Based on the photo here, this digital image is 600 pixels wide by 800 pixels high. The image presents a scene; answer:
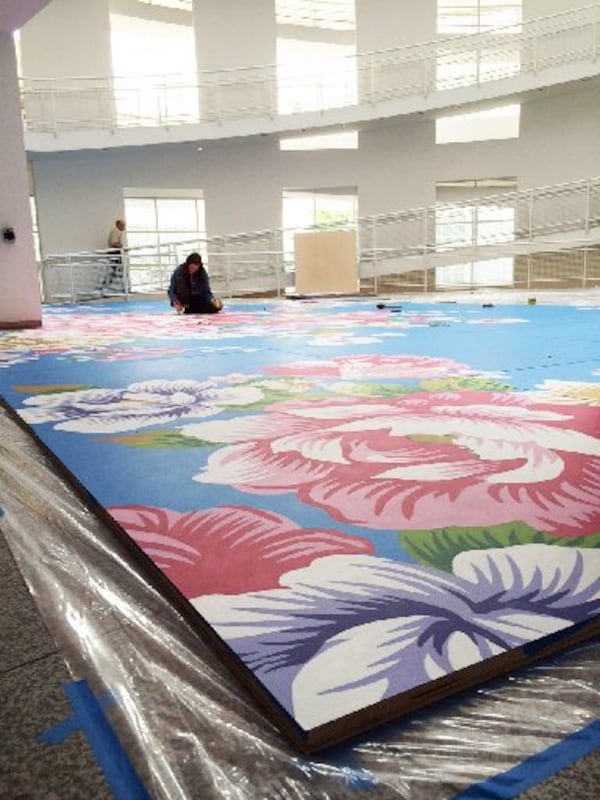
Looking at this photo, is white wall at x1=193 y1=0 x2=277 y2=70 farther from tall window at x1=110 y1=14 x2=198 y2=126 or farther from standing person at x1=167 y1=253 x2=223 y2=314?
standing person at x1=167 y1=253 x2=223 y2=314

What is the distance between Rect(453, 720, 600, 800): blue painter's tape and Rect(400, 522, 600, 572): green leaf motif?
307 millimetres

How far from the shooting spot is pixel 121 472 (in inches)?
51.1

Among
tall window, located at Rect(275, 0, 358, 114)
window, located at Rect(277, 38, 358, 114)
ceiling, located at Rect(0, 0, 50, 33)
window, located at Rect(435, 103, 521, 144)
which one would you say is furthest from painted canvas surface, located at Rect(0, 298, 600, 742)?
window, located at Rect(435, 103, 521, 144)

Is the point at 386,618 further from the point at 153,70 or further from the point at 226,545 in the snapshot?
the point at 153,70

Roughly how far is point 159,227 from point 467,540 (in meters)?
11.2

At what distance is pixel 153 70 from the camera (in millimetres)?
11211

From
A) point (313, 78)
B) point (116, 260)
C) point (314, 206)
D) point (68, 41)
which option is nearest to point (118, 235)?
point (116, 260)

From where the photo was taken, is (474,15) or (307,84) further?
(474,15)

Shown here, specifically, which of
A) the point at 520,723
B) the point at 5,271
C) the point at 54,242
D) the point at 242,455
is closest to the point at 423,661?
the point at 520,723

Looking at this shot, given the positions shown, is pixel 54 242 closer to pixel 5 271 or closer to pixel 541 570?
pixel 5 271

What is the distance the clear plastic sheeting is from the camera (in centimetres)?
54

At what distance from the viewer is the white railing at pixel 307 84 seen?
9.73 m

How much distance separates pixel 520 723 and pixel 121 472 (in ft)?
2.95

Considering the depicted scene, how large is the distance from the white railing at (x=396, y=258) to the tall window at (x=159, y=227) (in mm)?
33
